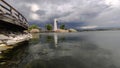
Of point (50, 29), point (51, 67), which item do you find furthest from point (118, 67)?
point (50, 29)

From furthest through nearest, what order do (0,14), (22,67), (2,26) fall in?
(2,26) < (0,14) < (22,67)

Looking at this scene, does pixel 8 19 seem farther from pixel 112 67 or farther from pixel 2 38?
pixel 112 67

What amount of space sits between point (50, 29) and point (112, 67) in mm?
135421

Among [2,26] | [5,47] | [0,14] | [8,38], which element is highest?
[0,14]

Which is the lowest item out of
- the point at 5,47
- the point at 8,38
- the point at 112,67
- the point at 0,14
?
the point at 112,67

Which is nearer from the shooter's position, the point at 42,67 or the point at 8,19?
the point at 42,67

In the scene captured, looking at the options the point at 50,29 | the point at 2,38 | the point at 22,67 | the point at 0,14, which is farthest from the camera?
the point at 50,29

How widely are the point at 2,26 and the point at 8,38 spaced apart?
205 cm

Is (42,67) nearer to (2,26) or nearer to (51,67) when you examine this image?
(51,67)

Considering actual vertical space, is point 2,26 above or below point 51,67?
above

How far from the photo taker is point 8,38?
13422mm

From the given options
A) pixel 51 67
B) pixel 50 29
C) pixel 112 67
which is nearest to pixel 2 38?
pixel 51 67

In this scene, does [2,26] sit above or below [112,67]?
above

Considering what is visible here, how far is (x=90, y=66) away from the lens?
313 inches
